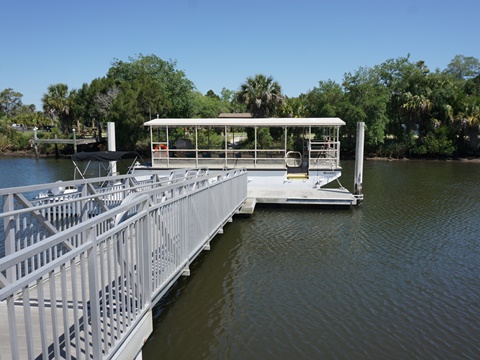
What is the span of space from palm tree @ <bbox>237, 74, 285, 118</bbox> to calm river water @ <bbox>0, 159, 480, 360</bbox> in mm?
21468

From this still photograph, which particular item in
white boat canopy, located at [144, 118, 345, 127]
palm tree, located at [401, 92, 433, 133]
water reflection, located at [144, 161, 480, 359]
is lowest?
water reflection, located at [144, 161, 480, 359]

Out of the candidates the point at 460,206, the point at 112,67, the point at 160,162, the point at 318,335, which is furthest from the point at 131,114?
the point at 318,335

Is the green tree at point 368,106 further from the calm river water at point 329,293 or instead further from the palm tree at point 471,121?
the calm river water at point 329,293

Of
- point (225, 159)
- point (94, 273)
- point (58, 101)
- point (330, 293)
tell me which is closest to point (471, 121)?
point (225, 159)

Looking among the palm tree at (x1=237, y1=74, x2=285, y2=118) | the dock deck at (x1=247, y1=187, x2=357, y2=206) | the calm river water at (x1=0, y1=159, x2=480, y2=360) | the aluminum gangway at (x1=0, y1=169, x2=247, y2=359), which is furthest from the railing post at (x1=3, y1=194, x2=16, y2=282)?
the palm tree at (x1=237, y1=74, x2=285, y2=118)

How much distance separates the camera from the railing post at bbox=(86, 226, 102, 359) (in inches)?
130

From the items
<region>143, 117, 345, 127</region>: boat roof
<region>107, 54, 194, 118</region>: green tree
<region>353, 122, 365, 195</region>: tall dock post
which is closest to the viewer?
<region>353, 122, 365, 195</region>: tall dock post

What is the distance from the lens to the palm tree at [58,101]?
52.4 meters

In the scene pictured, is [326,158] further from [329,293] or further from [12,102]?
[12,102]

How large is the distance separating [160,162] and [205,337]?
13518 mm

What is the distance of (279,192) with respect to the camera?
56.2ft

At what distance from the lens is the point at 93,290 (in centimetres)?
337

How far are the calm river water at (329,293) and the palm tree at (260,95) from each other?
2147cm

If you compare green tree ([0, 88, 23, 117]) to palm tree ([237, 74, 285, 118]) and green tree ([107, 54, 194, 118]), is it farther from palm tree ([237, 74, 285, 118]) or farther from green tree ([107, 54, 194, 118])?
palm tree ([237, 74, 285, 118])
